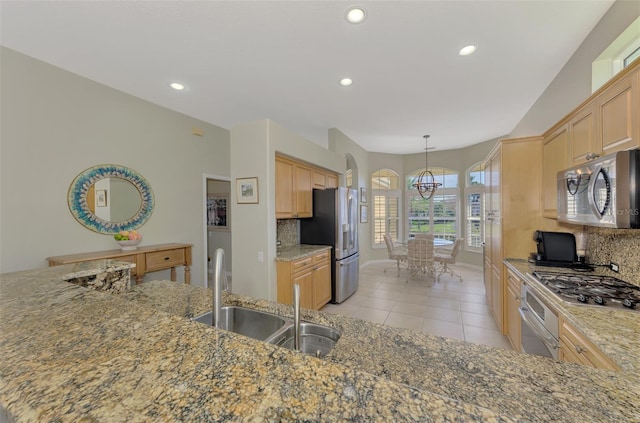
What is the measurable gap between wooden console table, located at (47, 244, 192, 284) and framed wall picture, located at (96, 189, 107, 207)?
1.98 ft

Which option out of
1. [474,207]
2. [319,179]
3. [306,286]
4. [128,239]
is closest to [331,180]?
[319,179]

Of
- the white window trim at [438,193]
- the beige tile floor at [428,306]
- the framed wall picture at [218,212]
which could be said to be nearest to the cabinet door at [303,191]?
the beige tile floor at [428,306]

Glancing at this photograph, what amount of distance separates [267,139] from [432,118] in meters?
3.01

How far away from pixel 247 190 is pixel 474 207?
585 centimetres

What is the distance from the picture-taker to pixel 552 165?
2396 mm

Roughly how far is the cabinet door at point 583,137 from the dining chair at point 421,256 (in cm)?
299

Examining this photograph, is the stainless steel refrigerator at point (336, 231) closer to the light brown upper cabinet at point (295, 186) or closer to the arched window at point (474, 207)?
the light brown upper cabinet at point (295, 186)

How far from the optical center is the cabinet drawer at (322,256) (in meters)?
3.56

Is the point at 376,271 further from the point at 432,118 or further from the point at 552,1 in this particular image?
the point at 552,1

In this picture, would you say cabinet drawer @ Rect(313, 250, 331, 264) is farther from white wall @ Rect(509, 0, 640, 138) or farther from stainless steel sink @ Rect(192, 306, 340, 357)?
white wall @ Rect(509, 0, 640, 138)

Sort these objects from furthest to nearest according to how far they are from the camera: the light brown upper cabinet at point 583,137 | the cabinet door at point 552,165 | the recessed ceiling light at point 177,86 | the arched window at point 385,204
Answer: the arched window at point 385,204 → the recessed ceiling light at point 177,86 → the cabinet door at point 552,165 → the light brown upper cabinet at point 583,137

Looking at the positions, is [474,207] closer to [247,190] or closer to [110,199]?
[247,190]

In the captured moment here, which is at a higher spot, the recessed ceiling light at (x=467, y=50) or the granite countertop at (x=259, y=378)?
the recessed ceiling light at (x=467, y=50)

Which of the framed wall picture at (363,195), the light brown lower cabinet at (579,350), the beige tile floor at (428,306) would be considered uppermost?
the framed wall picture at (363,195)
